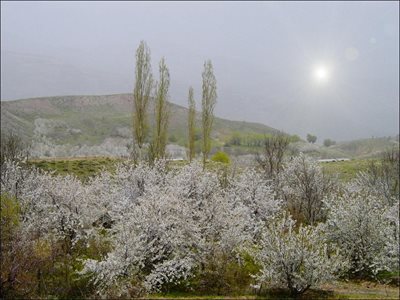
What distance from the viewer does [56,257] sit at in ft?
51.3

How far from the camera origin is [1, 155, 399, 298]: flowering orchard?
14039 mm

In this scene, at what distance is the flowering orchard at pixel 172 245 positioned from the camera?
1404cm

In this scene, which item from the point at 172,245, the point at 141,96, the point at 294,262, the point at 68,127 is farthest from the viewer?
the point at 68,127

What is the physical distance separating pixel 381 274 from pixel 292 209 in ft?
26.6

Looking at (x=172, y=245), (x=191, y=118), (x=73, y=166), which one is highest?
(x=191, y=118)

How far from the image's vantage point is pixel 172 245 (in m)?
15.5

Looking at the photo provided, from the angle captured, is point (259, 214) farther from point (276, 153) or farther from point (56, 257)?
point (276, 153)

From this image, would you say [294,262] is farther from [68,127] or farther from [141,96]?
[68,127]

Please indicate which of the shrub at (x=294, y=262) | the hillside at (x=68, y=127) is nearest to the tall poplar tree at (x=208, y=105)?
the shrub at (x=294, y=262)

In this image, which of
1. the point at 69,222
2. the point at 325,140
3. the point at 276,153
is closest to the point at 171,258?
the point at 69,222

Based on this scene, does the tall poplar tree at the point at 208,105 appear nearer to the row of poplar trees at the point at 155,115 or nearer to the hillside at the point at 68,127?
the row of poplar trees at the point at 155,115

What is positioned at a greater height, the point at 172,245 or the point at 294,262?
the point at 172,245

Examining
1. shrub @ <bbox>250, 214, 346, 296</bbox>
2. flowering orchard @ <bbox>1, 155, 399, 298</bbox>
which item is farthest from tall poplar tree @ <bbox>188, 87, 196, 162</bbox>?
shrub @ <bbox>250, 214, 346, 296</bbox>

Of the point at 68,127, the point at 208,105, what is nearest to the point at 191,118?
the point at 208,105
